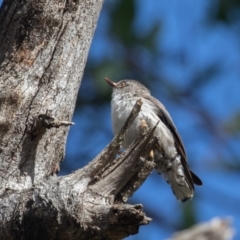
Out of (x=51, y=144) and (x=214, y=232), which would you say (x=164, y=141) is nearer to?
(x=214, y=232)

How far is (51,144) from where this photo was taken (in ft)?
16.3

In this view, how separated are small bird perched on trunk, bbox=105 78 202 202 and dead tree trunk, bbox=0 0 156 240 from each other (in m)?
1.29

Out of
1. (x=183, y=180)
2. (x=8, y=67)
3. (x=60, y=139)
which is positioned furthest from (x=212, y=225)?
(x=8, y=67)

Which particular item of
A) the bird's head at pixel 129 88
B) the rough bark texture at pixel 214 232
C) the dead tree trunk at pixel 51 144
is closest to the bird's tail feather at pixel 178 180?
→ the rough bark texture at pixel 214 232

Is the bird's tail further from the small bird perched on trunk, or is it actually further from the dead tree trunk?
the dead tree trunk

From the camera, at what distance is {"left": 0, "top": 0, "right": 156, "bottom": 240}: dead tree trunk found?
4.36m

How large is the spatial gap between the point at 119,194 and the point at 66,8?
1.29 meters

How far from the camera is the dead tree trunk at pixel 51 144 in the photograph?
14.3 ft

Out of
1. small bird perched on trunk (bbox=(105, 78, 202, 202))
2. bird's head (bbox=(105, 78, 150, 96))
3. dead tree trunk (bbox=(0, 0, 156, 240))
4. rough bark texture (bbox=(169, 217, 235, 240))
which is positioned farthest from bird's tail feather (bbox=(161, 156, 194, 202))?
dead tree trunk (bbox=(0, 0, 156, 240))

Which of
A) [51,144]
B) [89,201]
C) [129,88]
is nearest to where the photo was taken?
[89,201]

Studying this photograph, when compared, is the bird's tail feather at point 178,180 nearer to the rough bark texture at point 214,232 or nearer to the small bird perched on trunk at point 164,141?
the small bird perched on trunk at point 164,141

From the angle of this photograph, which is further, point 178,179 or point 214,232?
point 178,179

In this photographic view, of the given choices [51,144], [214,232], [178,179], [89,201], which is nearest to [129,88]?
[178,179]

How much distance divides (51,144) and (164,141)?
64.7 inches
